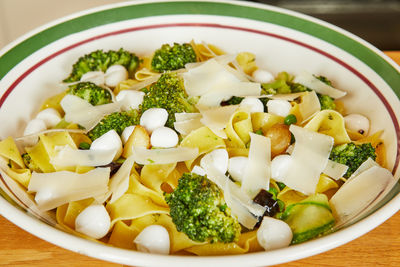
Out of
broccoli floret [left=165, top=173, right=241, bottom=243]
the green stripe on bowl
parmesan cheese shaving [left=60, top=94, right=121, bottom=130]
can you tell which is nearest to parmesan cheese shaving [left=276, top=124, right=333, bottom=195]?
broccoli floret [left=165, top=173, right=241, bottom=243]

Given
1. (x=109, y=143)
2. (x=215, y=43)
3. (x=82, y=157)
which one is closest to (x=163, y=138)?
(x=109, y=143)

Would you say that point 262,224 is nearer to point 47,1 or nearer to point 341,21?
point 341,21

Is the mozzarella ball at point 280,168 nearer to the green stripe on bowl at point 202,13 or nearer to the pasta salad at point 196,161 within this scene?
the pasta salad at point 196,161

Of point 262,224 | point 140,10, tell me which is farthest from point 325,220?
point 140,10

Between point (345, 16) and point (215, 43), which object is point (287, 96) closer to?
point (215, 43)

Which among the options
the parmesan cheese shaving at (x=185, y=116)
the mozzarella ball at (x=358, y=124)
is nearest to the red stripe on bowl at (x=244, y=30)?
the mozzarella ball at (x=358, y=124)

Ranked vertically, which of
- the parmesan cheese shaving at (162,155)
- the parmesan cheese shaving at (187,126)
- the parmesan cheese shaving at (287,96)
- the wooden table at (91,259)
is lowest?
the wooden table at (91,259)

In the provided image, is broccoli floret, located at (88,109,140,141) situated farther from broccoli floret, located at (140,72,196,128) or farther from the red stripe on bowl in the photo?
the red stripe on bowl
